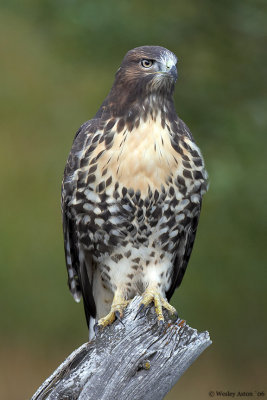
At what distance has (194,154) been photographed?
445 centimetres

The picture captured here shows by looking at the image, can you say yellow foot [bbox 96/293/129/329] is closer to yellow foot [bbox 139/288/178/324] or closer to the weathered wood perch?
yellow foot [bbox 139/288/178/324]

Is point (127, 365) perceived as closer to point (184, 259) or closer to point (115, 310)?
point (115, 310)

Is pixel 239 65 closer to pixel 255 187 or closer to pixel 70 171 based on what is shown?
pixel 255 187

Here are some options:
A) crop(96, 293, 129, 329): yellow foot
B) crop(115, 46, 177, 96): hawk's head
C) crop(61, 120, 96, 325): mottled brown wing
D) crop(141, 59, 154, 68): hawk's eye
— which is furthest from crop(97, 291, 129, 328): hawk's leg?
crop(141, 59, 154, 68): hawk's eye

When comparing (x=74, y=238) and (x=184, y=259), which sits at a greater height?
(x=74, y=238)

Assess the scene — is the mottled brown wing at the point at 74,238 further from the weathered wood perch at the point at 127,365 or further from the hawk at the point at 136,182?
the weathered wood perch at the point at 127,365

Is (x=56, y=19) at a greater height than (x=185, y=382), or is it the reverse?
(x=56, y=19)

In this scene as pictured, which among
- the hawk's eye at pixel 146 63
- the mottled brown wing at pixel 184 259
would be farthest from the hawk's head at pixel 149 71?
the mottled brown wing at pixel 184 259

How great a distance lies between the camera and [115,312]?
176 inches

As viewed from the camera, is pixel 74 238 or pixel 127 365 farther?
pixel 74 238

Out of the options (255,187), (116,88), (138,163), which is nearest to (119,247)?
(138,163)

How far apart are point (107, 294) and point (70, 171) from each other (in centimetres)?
85

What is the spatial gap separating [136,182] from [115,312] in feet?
2.32

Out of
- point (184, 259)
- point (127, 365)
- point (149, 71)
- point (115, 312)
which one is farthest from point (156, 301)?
point (149, 71)
